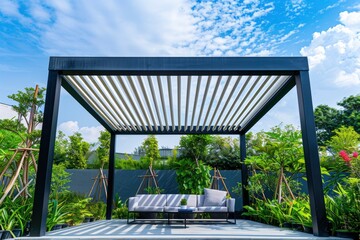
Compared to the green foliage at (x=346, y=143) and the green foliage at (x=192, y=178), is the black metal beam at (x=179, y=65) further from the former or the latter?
the green foliage at (x=192, y=178)

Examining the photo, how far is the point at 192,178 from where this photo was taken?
938 centimetres

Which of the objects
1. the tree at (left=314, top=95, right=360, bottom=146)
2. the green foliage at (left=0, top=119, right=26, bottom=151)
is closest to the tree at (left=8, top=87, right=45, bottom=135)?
the green foliage at (left=0, top=119, right=26, bottom=151)

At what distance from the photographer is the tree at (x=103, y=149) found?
10346mm

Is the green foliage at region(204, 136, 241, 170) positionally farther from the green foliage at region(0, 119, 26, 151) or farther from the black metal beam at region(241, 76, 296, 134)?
the green foliage at region(0, 119, 26, 151)

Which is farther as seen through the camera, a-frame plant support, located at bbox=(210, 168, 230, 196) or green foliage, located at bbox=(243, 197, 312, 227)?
a-frame plant support, located at bbox=(210, 168, 230, 196)

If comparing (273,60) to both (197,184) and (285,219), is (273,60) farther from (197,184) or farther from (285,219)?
(197,184)

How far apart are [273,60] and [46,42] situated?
5848 millimetres

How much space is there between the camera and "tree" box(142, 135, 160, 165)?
35.4 feet

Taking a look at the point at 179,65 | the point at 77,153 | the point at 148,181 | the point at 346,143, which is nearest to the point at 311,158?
the point at 346,143

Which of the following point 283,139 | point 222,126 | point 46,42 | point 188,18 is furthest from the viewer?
point 222,126

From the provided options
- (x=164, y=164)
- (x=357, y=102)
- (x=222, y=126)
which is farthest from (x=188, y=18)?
(x=357, y=102)

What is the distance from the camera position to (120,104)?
617 cm

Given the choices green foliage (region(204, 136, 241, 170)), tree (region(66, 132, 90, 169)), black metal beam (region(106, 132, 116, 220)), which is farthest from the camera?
tree (region(66, 132, 90, 169))

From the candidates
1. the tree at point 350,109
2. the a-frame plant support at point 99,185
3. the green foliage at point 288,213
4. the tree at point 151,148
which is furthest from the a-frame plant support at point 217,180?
the tree at point 350,109
